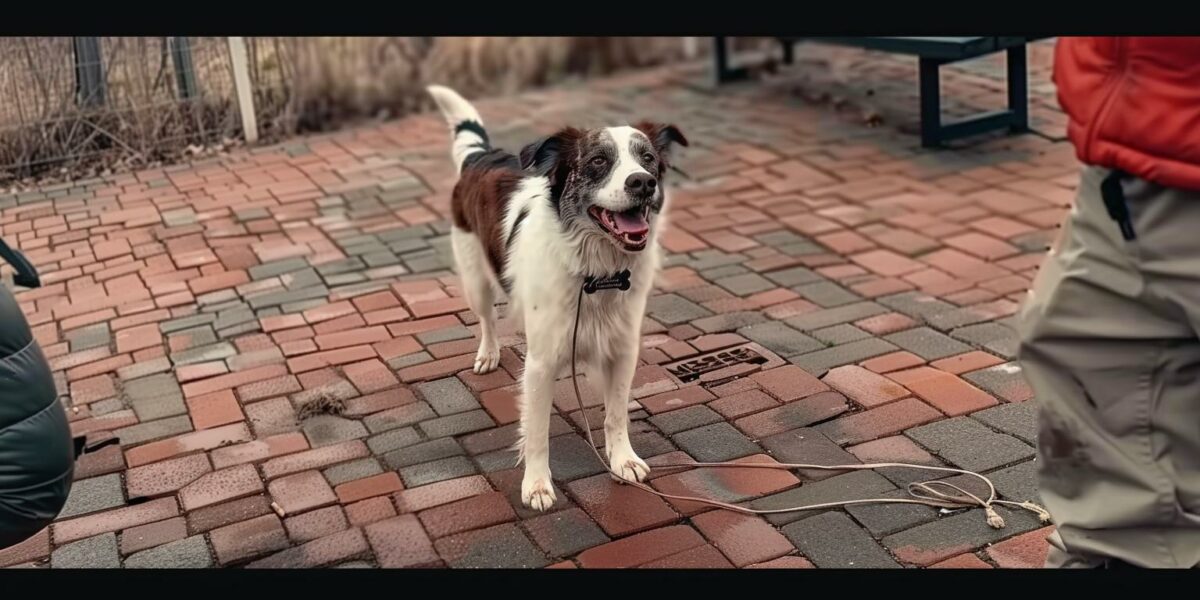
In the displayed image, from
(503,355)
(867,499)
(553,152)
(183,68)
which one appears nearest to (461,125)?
(503,355)

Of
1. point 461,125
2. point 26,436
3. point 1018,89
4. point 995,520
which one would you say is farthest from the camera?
point 1018,89

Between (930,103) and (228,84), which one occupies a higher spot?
(228,84)

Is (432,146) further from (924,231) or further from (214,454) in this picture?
(214,454)

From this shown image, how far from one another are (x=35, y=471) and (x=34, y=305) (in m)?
3.09

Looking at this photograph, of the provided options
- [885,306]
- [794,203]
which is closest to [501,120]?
[794,203]

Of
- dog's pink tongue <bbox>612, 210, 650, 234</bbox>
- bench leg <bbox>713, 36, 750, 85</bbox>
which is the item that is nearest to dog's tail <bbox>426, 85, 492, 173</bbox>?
dog's pink tongue <bbox>612, 210, 650, 234</bbox>

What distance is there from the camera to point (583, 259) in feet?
11.3

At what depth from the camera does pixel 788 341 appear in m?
4.57

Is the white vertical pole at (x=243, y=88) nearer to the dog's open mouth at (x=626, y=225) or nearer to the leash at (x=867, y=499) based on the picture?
the leash at (x=867, y=499)

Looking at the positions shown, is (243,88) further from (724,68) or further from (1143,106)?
(1143,106)

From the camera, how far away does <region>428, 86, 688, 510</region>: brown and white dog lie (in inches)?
130

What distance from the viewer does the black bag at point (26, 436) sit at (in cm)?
259

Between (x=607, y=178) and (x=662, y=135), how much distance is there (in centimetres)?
38

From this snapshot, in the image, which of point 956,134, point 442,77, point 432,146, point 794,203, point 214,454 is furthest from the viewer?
point 442,77
